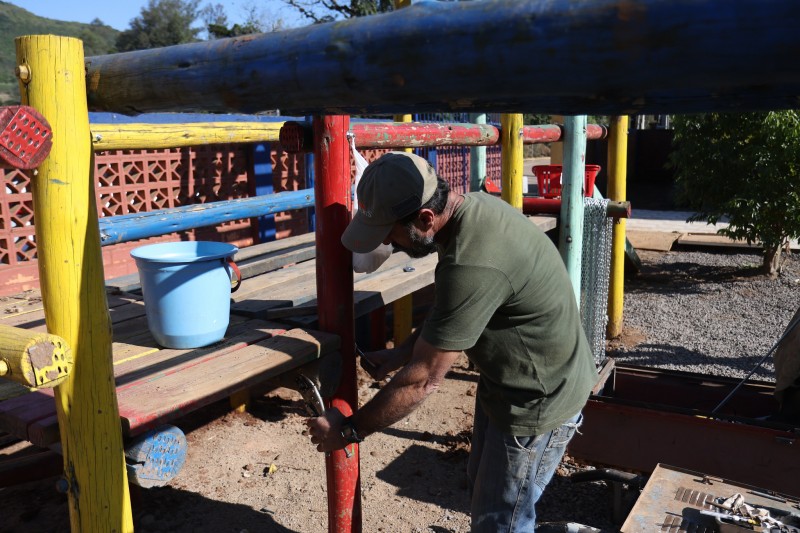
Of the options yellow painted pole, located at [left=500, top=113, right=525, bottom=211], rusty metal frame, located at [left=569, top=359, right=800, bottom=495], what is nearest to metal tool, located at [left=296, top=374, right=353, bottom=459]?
rusty metal frame, located at [left=569, top=359, right=800, bottom=495]

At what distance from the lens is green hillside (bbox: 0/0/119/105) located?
186 feet

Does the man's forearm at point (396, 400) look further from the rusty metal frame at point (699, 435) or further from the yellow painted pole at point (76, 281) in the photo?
the rusty metal frame at point (699, 435)

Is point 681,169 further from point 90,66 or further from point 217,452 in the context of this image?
point 90,66

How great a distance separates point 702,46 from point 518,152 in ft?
12.2

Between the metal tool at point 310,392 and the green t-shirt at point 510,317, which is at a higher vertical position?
the green t-shirt at point 510,317

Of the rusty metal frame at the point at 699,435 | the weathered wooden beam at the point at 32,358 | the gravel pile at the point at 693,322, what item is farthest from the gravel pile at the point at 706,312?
the weathered wooden beam at the point at 32,358

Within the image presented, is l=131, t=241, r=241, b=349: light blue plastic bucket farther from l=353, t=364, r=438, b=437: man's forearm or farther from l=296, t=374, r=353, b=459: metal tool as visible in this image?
l=353, t=364, r=438, b=437: man's forearm

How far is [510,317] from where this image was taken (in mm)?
2250

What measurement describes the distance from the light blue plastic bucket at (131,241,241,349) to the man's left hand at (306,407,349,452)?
0.51 metres

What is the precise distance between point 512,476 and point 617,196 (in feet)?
15.2

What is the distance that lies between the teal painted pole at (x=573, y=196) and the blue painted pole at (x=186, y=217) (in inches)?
71.0

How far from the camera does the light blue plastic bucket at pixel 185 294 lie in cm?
235

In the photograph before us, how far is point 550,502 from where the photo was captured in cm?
392

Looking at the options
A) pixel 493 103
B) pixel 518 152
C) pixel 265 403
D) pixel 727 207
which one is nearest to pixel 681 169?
pixel 727 207
